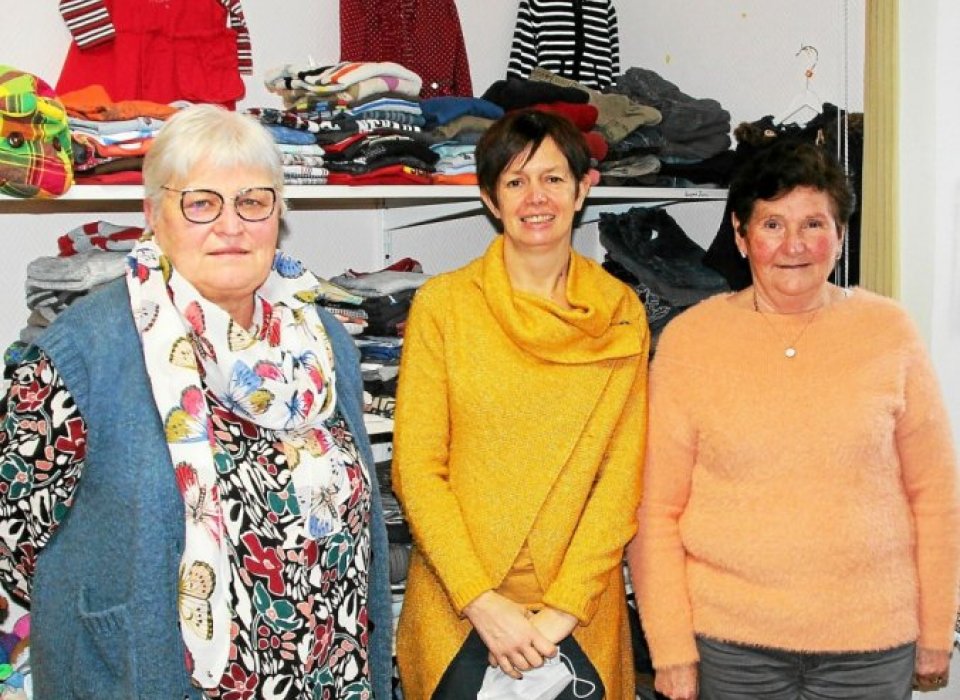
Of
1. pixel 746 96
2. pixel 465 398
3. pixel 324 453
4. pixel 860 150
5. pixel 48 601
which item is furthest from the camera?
pixel 746 96

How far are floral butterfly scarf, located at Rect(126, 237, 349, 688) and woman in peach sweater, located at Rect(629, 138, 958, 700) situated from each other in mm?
647

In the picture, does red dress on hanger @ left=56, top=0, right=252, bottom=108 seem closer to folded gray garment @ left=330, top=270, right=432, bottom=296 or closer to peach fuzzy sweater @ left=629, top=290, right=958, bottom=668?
folded gray garment @ left=330, top=270, right=432, bottom=296

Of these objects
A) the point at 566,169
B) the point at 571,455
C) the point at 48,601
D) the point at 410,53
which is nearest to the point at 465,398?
the point at 571,455

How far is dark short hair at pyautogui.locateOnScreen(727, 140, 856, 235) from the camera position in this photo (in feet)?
5.81

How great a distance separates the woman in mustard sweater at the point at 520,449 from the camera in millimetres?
1812

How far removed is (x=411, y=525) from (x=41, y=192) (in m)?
0.92

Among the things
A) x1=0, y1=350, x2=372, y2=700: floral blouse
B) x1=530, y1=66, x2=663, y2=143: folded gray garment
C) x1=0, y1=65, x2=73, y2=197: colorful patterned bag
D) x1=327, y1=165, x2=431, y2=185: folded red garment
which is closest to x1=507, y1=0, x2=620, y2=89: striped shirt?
x1=530, y1=66, x2=663, y2=143: folded gray garment

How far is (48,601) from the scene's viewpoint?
1.45 metres

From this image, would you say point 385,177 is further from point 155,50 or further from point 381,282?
point 155,50

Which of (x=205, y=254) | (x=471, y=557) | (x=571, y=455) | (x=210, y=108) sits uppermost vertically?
(x=210, y=108)

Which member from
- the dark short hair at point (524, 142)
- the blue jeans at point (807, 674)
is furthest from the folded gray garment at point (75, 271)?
the blue jeans at point (807, 674)

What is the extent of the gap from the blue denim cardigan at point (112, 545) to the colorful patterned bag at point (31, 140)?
0.43m

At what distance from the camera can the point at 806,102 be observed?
110 inches

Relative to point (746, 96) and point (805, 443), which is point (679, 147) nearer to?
point (746, 96)
